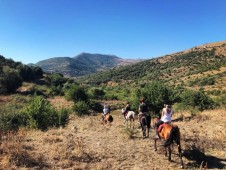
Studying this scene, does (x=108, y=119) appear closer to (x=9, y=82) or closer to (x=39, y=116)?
(x=39, y=116)

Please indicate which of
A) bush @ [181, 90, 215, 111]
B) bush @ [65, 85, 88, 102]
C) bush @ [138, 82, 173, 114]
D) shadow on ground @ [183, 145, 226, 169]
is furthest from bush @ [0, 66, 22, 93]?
shadow on ground @ [183, 145, 226, 169]

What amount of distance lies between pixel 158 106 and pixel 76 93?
66.0 feet

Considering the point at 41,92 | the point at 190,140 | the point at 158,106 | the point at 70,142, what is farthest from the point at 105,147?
the point at 41,92

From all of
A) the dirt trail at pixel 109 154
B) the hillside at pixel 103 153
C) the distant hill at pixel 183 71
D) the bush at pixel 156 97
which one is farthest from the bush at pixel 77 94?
the distant hill at pixel 183 71

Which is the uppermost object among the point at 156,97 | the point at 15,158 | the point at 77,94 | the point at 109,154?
the point at 156,97

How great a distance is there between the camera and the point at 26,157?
10.5 metres

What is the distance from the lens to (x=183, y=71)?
101 meters

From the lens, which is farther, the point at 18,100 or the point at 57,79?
the point at 57,79

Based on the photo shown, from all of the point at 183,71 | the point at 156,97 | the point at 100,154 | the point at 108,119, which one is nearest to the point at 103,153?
the point at 100,154

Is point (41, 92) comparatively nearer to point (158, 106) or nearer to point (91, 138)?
point (158, 106)

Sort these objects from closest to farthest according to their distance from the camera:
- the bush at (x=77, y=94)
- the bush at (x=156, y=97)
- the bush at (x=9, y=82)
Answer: the bush at (x=156, y=97)
the bush at (x=77, y=94)
the bush at (x=9, y=82)

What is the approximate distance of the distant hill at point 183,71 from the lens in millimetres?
78562

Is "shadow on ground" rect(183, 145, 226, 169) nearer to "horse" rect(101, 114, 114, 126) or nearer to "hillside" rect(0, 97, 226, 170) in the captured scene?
"hillside" rect(0, 97, 226, 170)

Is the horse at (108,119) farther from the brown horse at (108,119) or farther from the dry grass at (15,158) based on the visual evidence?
the dry grass at (15,158)
